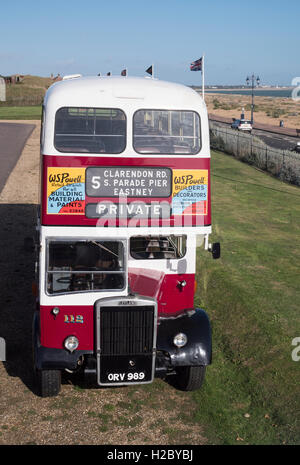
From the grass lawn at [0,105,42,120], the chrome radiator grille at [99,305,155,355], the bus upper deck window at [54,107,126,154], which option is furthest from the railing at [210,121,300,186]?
the grass lawn at [0,105,42,120]

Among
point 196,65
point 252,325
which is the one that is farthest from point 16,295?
point 196,65

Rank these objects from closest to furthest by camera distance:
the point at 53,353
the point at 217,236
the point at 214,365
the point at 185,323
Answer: the point at 53,353, the point at 185,323, the point at 214,365, the point at 217,236

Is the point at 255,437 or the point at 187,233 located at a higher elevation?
the point at 187,233

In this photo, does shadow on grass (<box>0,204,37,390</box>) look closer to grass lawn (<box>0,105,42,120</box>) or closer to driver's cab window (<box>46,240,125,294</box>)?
driver's cab window (<box>46,240,125,294</box>)

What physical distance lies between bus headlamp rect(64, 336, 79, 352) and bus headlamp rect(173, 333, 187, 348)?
4.63 ft

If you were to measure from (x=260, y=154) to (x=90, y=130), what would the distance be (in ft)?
87.4

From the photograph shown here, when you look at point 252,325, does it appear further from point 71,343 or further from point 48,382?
point 48,382

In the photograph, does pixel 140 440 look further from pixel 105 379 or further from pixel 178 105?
pixel 178 105

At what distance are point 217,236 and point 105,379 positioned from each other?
10754 millimetres

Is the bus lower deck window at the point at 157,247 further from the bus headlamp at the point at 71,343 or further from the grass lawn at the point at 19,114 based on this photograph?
the grass lawn at the point at 19,114

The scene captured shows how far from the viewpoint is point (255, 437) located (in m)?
7.37

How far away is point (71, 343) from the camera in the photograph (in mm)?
7734

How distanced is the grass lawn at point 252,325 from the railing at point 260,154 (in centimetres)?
728
